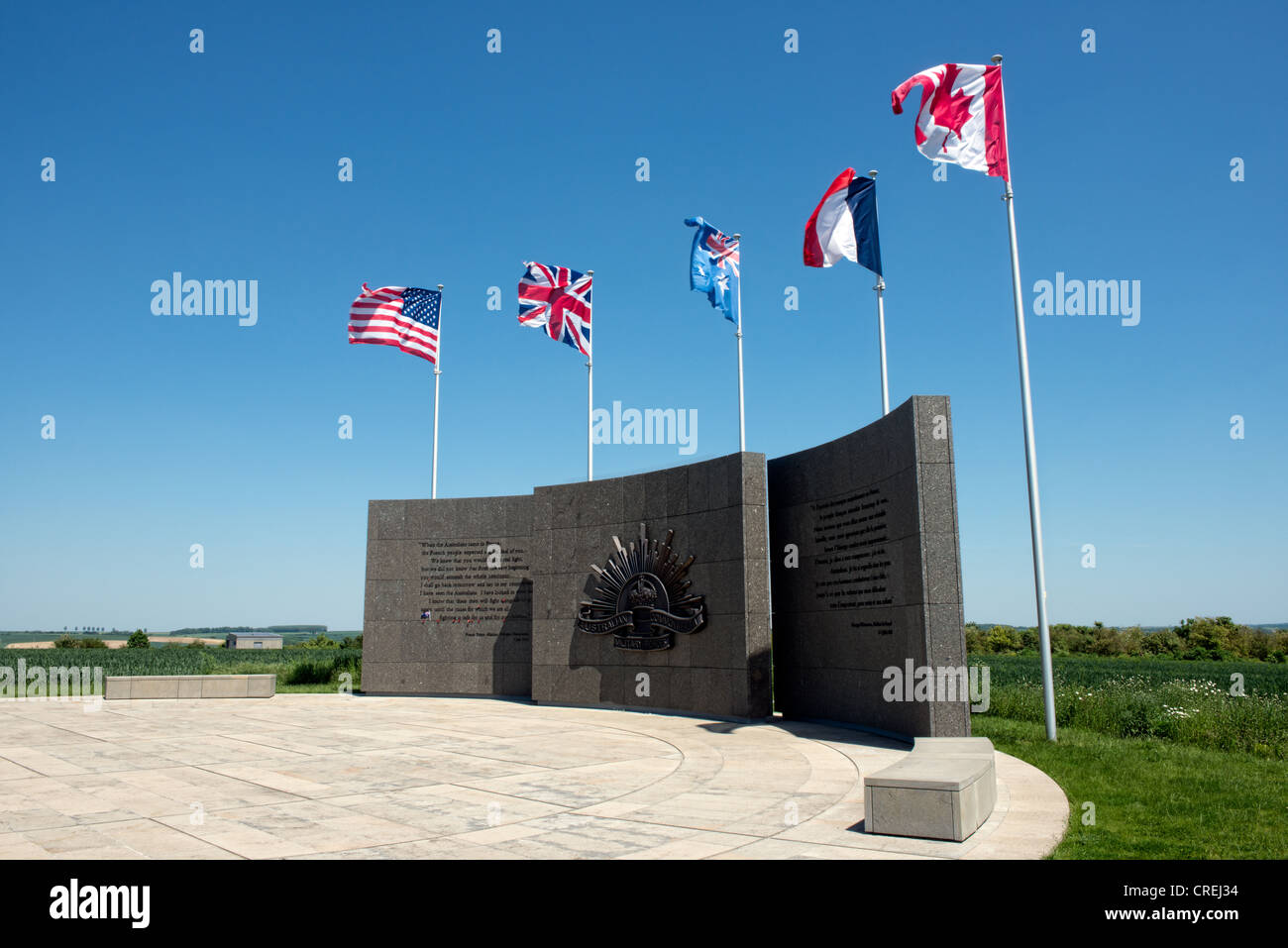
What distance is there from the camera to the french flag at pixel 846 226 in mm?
15266

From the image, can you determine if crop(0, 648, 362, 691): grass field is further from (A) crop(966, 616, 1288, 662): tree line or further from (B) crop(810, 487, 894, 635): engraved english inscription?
(A) crop(966, 616, 1288, 662): tree line

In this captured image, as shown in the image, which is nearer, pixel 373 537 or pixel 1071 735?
pixel 1071 735

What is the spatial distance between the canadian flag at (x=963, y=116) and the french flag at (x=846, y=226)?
5.20 ft

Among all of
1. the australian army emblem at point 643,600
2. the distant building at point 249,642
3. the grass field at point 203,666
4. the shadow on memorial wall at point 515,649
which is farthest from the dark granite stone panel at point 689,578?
the distant building at point 249,642

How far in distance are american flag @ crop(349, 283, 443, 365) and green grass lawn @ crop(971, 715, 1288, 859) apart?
16808 mm

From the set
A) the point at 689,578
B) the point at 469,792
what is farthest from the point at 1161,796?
the point at 689,578

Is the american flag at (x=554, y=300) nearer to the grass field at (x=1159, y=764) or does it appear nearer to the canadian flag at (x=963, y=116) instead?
the canadian flag at (x=963, y=116)

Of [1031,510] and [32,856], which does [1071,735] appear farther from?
[32,856]

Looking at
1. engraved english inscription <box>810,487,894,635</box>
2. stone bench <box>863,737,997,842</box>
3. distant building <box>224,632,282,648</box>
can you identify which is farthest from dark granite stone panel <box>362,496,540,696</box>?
distant building <box>224,632,282,648</box>

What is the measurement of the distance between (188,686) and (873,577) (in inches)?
752
